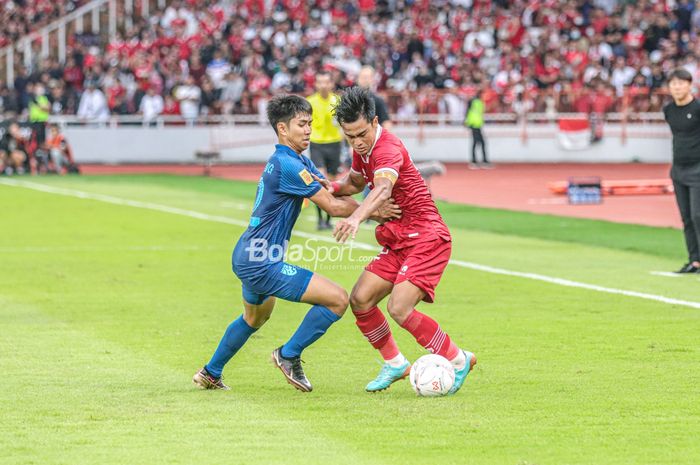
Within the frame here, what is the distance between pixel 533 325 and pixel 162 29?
3698 cm

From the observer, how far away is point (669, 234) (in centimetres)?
1920

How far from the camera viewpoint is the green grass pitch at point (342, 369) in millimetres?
6828

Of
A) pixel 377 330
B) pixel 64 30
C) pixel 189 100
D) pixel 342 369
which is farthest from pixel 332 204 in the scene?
pixel 64 30

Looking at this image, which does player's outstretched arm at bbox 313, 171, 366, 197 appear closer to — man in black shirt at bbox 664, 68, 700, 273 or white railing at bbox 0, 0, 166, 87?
man in black shirt at bbox 664, 68, 700, 273

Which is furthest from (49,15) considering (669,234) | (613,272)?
(613,272)

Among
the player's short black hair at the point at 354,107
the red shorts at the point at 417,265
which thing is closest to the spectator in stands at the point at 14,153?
the red shorts at the point at 417,265

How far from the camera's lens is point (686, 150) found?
14227 millimetres

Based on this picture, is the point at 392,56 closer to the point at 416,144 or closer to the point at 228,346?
the point at 416,144

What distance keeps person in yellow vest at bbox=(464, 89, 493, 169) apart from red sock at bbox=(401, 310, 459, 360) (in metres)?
27.8

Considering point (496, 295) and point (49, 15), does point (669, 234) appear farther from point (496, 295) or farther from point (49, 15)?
point (49, 15)

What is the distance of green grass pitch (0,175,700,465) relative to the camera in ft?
22.4

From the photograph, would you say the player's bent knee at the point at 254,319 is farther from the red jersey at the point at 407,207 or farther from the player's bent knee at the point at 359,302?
the red jersey at the point at 407,207

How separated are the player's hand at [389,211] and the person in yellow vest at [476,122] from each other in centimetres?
2773

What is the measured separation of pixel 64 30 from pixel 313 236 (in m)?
31.1
